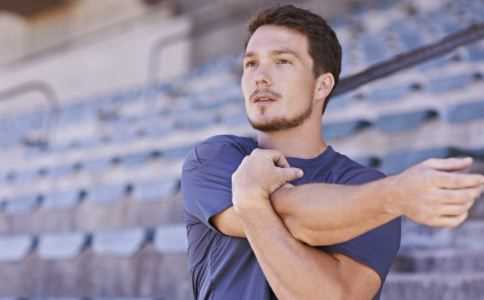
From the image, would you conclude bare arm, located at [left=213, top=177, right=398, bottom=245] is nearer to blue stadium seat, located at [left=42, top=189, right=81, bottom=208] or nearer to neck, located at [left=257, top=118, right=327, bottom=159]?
neck, located at [left=257, top=118, right=327, bottom=159]

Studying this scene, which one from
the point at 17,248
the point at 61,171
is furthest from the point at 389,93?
the point at 61,171

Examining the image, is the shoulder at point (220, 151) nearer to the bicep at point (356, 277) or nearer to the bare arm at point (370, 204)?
the bare arm at point (370, 204)

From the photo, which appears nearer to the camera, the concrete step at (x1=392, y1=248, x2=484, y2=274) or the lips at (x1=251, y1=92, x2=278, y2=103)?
the lips at (x1=251, y1=92, x2=278, y2=103)

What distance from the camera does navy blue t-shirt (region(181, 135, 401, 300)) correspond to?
1.17 metres

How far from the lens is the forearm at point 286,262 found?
1096 millimetres

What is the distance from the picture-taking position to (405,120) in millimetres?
2752

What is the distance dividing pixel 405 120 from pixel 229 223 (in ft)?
5.51

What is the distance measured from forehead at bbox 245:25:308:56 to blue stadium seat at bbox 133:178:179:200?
1.75 metres

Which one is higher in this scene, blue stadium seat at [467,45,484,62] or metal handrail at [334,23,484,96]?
blue stadium seat at [467,45,484,62]

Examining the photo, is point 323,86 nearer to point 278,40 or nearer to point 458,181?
point 278,40

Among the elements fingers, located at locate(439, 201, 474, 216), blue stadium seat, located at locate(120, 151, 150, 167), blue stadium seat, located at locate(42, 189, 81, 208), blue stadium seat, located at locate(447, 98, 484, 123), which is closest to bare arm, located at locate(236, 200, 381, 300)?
fingers, located at locate(439, 201, 474, 216)

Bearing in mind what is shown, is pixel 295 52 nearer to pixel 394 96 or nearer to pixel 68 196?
pixel 394 96

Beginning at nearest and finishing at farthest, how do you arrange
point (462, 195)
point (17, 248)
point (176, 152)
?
point (462, 195) < point (17, 248) < point (176, 152)

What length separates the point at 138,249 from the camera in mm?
2502
